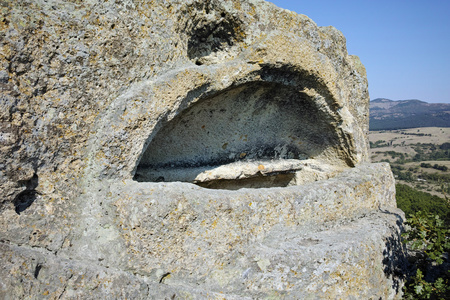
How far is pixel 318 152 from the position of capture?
5.26 meters

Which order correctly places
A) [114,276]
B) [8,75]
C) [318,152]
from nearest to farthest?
1. [8,75]
2. [114,276]
3. [318,152]

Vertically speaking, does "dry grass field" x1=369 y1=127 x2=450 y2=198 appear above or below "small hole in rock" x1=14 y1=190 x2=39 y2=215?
below

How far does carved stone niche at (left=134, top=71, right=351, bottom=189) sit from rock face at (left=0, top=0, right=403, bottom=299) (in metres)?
0.04

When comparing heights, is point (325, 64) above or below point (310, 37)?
below

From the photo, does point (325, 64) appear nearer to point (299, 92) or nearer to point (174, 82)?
point (299, 92)

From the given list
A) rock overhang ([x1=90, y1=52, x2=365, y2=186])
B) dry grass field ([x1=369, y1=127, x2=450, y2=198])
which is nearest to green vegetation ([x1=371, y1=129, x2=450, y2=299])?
dry grass field ([x1=369, y1=127, x2=450, y2=198])

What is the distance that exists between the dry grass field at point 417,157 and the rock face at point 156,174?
30.4 m

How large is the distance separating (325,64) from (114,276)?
347 centimetres

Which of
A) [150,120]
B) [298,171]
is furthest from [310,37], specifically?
[150,120]

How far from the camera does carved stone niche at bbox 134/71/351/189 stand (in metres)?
4.30

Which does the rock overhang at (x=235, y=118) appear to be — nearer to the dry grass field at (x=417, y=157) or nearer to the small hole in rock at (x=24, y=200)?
the small hole in rock at (x=24, y=200)

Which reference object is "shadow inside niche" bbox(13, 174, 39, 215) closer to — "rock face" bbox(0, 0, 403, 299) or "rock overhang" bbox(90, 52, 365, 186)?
"rock face" bbox(0, 0, 403, 299)

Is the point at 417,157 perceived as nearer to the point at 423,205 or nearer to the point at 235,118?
the point at 423,205

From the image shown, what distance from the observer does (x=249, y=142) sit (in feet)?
16.6
